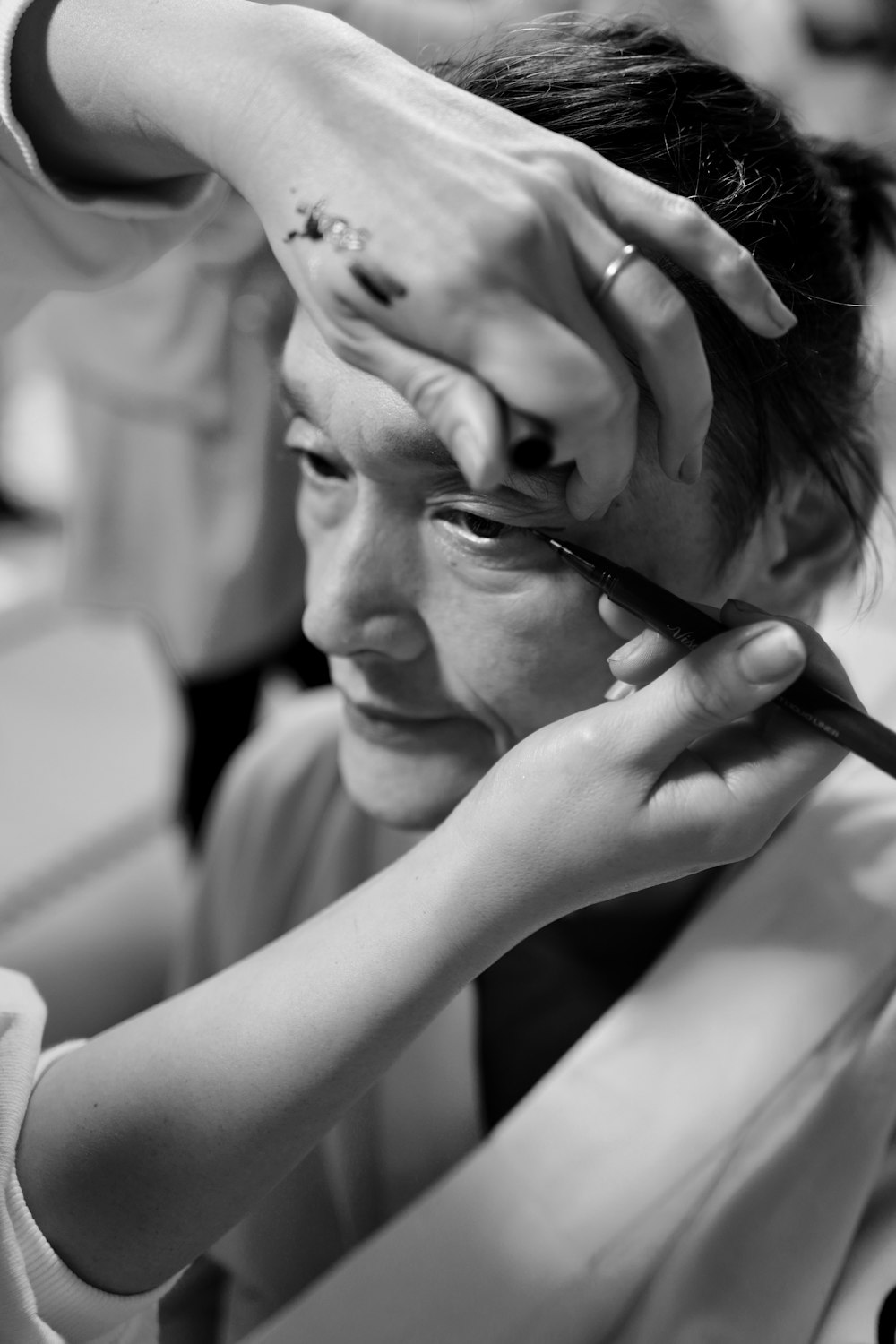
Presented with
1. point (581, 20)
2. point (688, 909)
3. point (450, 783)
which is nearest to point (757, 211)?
point (581, 20)

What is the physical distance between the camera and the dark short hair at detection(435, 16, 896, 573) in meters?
0.67

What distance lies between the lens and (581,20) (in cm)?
79

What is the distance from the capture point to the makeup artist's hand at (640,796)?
53cm

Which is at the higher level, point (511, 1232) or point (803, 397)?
point (803, 397)

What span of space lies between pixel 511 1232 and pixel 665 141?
61 centimetres

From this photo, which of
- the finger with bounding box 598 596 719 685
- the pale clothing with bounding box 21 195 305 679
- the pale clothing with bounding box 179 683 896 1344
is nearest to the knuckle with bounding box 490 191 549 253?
Result: the finger with bounding box 598 596 719 685

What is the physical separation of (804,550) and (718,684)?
34cm

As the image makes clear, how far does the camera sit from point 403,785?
0.79 meters

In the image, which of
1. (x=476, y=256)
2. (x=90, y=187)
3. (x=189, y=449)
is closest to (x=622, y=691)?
(x=476, y=256)

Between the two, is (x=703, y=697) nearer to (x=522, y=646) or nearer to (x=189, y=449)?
(x=522, y=646)

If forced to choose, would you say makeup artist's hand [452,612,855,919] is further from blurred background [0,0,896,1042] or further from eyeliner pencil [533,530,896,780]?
blurred background [0,0,896,1042]

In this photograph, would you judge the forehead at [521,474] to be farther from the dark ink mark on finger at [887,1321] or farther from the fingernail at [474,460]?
the dark ink mark on finger at [887,1321]

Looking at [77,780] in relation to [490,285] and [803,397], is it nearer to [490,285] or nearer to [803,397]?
[803,397]

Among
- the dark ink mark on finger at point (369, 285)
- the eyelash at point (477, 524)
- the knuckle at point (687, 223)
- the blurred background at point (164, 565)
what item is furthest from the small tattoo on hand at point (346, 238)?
the blurred background at point (164, 565)
